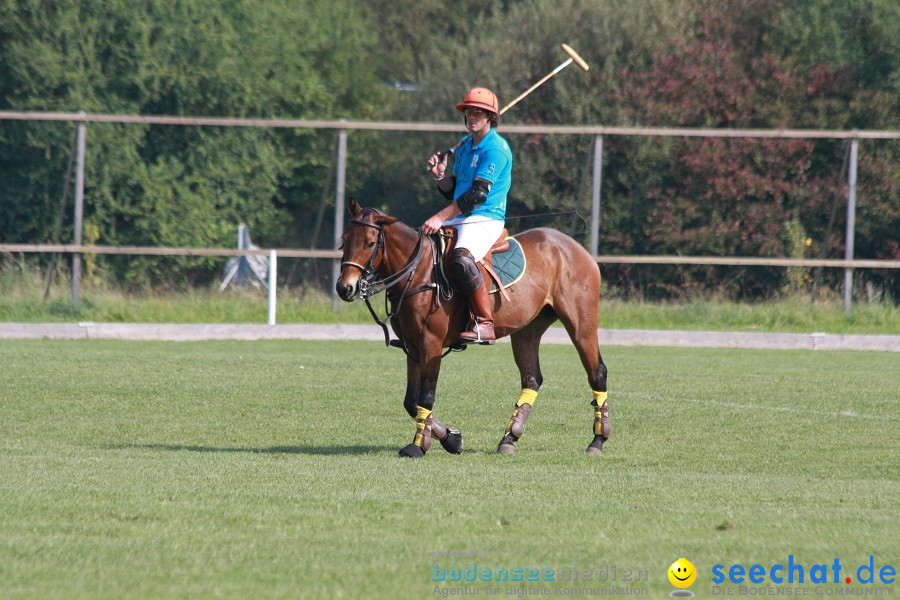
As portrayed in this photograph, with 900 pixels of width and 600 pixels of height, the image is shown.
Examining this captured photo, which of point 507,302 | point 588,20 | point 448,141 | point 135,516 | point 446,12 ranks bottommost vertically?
point 135,516

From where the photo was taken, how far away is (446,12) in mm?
48969

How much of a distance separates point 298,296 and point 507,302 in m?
11.3

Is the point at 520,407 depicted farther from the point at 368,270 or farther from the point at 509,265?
the point at 368,270

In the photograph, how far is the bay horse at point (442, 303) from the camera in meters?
10.6

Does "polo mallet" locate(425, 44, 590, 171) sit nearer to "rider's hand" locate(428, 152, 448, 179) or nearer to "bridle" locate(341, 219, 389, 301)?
"rider's hand" locate(428, 152, 448, 179)

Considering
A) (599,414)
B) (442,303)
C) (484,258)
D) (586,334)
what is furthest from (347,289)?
(599,414)

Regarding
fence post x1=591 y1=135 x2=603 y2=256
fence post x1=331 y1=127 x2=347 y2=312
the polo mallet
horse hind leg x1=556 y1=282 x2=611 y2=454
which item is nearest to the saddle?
the polo mallet

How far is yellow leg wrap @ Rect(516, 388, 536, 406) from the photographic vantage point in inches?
453

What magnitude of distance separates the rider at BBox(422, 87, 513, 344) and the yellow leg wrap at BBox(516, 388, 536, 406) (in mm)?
759

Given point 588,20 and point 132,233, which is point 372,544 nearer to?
point 132,233

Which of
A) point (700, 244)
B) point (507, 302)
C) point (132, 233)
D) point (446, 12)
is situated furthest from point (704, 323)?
point (446, 12)

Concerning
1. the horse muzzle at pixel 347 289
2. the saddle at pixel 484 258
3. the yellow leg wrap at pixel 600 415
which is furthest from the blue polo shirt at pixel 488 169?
the yellow leg wrap at pixel 600 415

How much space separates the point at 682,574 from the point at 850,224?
56.2 feet

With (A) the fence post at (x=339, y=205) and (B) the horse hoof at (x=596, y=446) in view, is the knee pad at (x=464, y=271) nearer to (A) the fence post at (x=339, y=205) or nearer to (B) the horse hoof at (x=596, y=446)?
(B) the horse hoof at (x=596, y=446)
